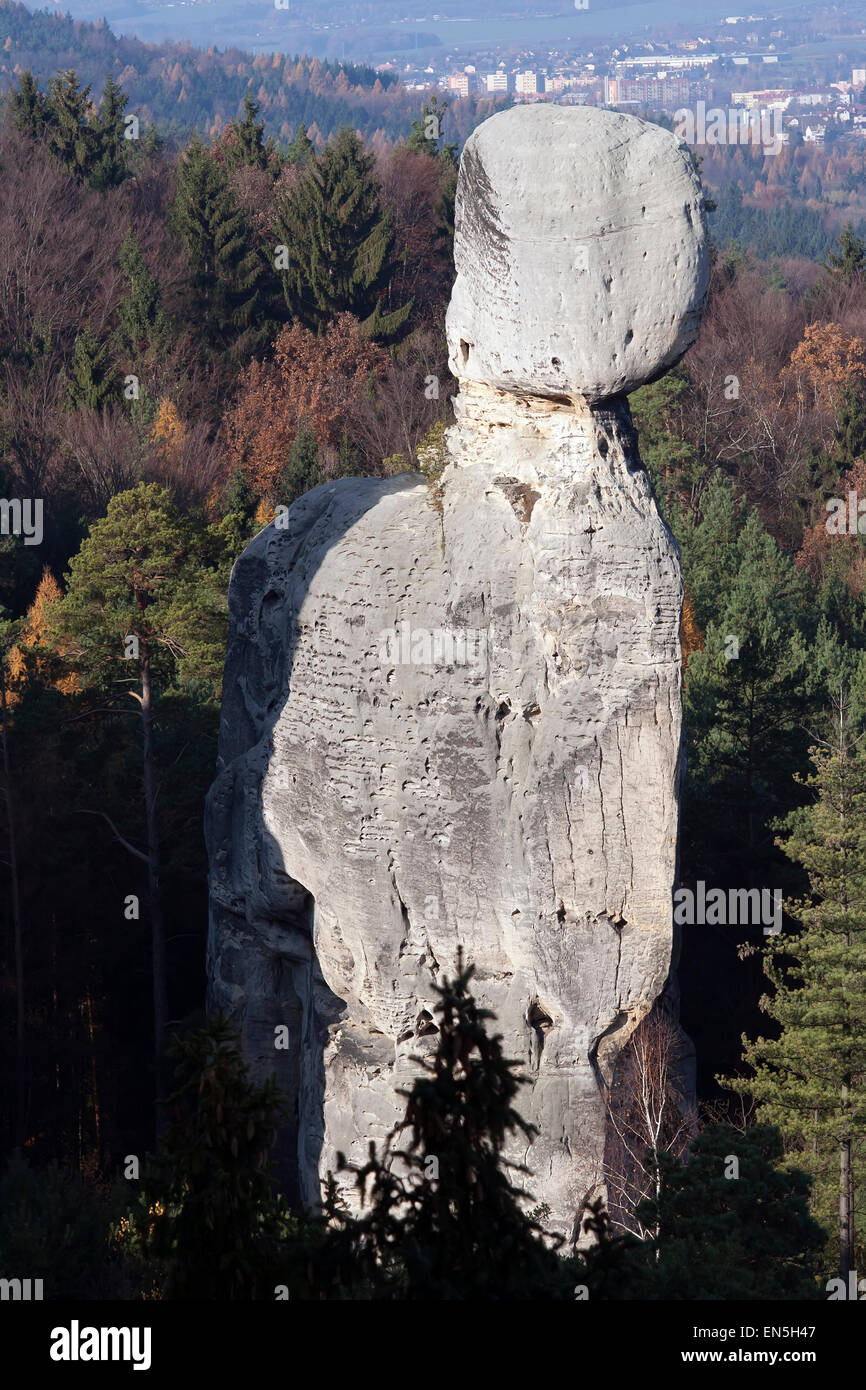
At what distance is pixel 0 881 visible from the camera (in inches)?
859

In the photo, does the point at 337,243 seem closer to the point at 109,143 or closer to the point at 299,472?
the point at 109,143

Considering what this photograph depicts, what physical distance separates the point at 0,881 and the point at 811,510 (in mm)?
30674

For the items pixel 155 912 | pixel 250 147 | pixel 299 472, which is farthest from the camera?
pixel 250 147

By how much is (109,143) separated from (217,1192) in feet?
172

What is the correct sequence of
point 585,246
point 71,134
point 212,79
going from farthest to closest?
point 212,79 → point 71,134 → point 585,246

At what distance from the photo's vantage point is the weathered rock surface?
499 inches

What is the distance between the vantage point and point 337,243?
4953 centimetres

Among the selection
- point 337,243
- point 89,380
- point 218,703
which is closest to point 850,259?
point 337,243

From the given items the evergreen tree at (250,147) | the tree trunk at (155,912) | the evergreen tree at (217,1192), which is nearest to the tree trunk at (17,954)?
the tree trunk at (155,912)

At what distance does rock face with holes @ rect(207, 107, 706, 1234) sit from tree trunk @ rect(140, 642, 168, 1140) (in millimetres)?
6375

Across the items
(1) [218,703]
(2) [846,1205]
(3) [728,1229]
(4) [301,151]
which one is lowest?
(2) [846,1205]

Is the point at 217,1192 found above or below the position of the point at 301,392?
below

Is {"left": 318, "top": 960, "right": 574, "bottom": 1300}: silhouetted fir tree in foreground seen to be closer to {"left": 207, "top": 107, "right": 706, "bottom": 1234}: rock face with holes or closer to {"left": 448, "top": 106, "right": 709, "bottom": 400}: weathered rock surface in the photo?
{"left": 207, "top": 107, "right": 706, "bottom": 1234}: rock face with holes

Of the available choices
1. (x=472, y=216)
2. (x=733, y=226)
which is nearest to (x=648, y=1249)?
(x=472, y=216)
